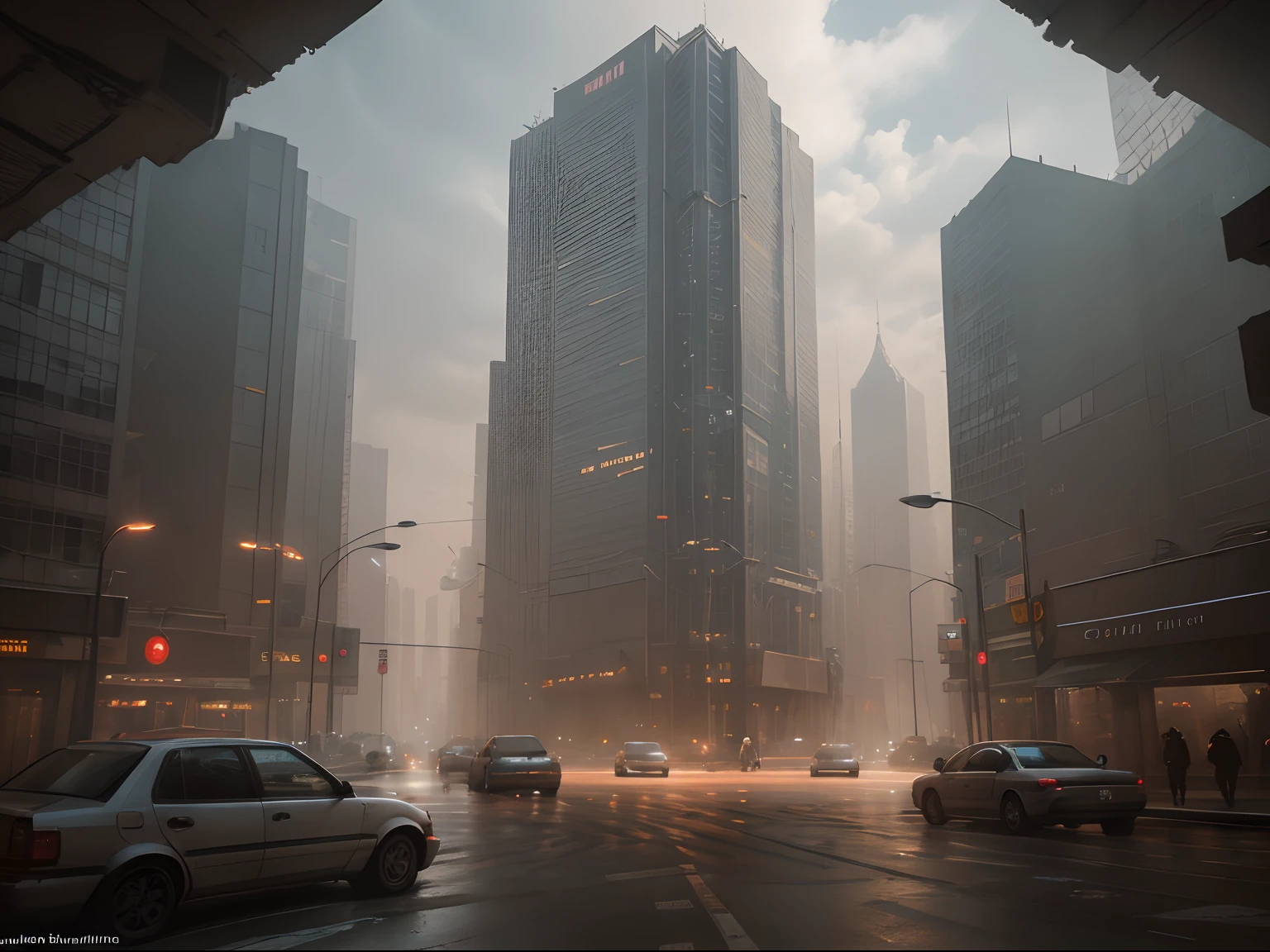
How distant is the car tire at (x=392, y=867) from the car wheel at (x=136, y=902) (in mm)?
2185

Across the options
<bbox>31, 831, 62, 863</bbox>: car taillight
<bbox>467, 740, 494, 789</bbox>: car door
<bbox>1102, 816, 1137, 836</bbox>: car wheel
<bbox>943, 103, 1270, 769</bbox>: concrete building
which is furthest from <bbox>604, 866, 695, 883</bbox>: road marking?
<bbox>943, 103, 1270, 769</bbox>: concrete building

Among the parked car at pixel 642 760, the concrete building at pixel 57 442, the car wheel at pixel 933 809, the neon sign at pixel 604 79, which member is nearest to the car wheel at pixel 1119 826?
the car wheel at pixel 933 809

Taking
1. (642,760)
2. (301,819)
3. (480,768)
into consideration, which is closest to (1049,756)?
(301,819)

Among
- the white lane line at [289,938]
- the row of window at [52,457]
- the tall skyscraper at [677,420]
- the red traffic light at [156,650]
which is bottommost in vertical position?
the white lane line at [289,938]

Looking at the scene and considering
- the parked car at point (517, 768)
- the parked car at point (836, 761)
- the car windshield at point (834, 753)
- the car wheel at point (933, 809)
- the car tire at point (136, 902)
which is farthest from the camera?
the car windshield at point (834, 753)

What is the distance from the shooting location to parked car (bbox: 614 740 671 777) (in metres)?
45.9

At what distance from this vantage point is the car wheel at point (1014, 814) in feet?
54.0

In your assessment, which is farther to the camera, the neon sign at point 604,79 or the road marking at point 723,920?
the neon sign at point 604,79

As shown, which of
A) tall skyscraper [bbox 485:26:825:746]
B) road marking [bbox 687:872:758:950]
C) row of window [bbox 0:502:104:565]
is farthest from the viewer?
tall skyscraper [bbox 485:26:825:746]

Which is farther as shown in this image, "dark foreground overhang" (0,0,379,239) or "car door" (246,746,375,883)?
"dark foreground overhang" (0,0,379,239)

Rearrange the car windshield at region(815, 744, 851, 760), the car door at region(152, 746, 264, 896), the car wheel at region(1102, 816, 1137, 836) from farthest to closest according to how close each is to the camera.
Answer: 1. the car windshield at region(815, 744, 851, 760)
2. the car wheel at region(1102, 816, 1137, 836)
3. the car door at region(152, 746, 264, 896)

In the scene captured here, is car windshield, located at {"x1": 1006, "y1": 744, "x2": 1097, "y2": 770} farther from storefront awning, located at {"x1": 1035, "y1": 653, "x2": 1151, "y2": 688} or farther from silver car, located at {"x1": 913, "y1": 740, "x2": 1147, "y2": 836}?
storefront awning, located at {"x1": 1035, "y1": 653, "x2": 1151, "y2": 688}

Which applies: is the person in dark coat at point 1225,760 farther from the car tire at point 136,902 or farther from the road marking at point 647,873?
the car tire at point 136,902

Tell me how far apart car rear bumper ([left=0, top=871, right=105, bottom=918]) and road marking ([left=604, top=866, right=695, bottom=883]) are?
5068 mm
